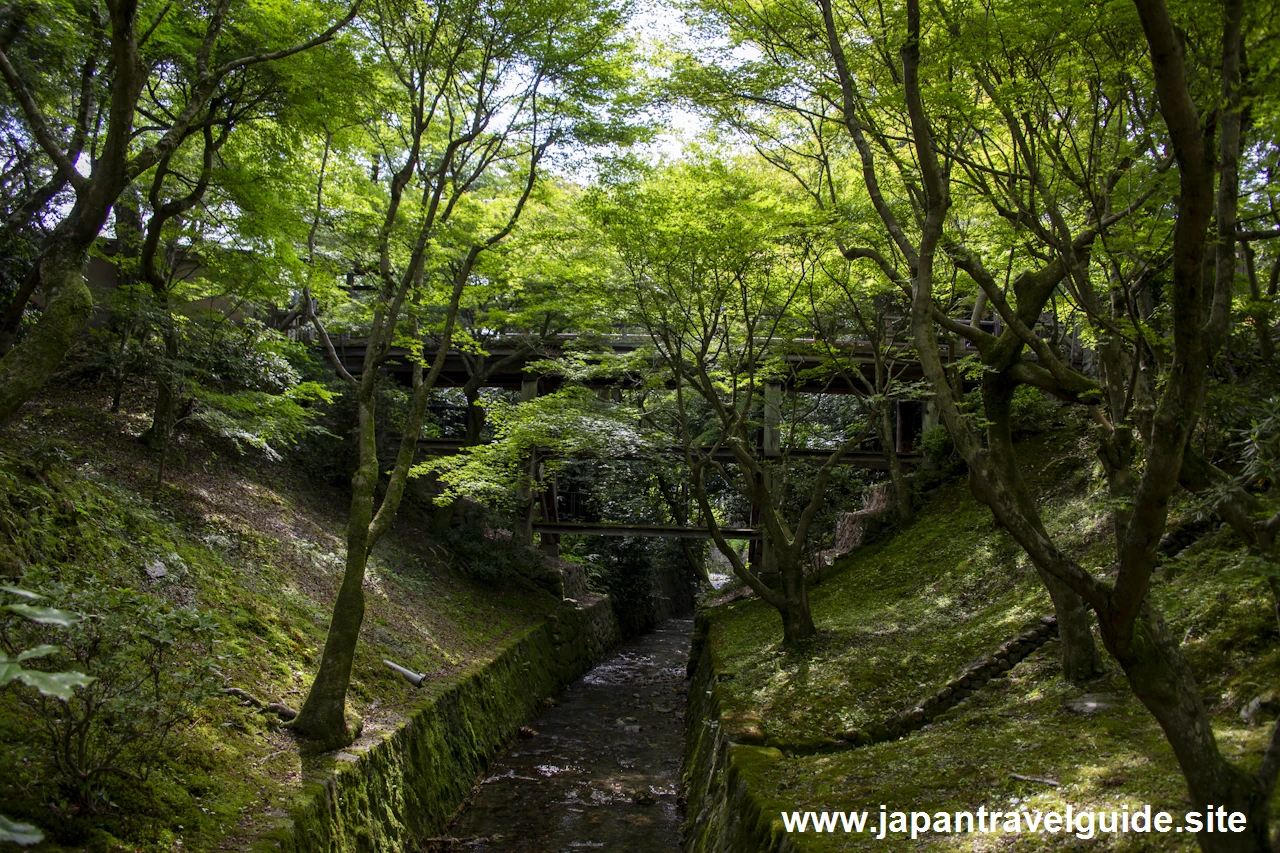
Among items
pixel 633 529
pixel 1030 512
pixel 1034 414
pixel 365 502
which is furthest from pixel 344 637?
pixel 1034 414

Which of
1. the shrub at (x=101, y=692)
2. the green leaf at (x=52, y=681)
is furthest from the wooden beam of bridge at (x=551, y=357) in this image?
the green leaf at (x=52, y=681)

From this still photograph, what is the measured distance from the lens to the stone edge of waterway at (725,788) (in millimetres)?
5184

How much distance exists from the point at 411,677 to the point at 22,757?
4.64 m

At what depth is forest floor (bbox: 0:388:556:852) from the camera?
442 cm

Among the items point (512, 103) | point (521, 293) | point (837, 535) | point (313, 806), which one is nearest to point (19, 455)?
point (313, 806)

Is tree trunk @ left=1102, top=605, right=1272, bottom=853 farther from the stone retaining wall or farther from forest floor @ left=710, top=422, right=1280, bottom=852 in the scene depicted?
the stone retaining wall

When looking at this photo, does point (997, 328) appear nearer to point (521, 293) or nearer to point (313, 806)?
point (521, 293)

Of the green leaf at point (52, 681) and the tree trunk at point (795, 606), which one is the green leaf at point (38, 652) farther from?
the tree trunk at point (795, 606)

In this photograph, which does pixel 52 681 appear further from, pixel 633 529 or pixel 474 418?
pixel 633 529

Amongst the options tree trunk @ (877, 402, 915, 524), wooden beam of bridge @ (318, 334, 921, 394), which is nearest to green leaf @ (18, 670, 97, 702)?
wooden beam of bridge @ (318, 334, 921, 394)

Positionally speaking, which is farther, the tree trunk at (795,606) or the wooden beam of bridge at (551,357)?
the wooden beam of bridge at (551,357)

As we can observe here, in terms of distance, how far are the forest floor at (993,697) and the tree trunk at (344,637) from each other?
11.3 feet

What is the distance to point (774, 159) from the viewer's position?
31.4 ft

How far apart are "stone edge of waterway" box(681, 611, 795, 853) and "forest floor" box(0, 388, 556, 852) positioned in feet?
10.4
